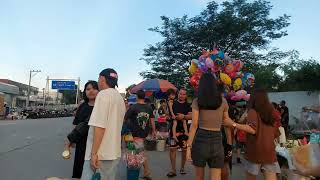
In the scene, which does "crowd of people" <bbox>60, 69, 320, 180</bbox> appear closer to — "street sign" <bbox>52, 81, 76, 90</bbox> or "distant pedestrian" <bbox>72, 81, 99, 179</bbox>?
"distant pedestrian" <bbox>72, 81, 99, 179</bbox>

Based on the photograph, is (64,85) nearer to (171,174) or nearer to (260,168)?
(171,174)

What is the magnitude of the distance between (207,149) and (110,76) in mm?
1582

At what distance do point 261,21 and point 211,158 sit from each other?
23.6 metres

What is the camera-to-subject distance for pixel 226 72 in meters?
8.62

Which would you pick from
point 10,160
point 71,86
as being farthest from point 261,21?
point 71,86

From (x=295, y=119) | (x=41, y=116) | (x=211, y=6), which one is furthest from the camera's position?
(x=41, y=116)

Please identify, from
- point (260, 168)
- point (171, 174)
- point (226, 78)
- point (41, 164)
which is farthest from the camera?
point (41, 164)

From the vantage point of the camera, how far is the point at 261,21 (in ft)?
89.9

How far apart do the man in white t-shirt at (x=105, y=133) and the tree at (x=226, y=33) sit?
23724mm

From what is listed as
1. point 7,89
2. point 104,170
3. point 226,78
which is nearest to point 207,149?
point 104,170

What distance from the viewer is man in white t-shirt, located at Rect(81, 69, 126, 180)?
13.5 ft

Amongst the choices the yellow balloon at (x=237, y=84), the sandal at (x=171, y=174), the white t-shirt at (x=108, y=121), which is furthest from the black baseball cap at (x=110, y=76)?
the yellow balloon at (x=237, y=84)

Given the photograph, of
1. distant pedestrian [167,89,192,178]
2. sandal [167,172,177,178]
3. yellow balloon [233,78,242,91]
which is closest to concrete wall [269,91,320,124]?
yellow balloon [233,78,242,91]

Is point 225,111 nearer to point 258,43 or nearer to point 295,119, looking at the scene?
point 295,119
